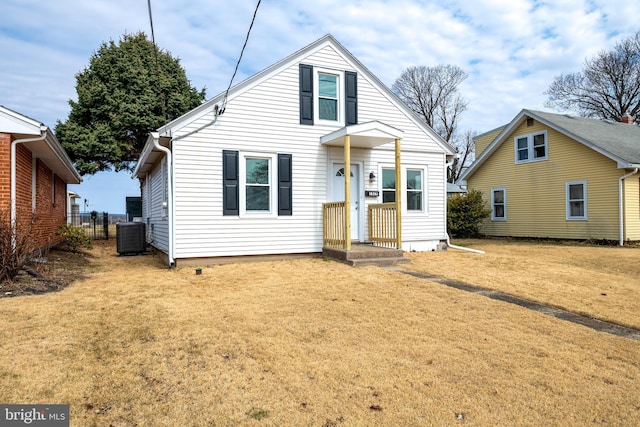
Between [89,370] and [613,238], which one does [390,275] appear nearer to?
[89,370]

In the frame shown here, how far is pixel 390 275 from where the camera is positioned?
23.5 ft

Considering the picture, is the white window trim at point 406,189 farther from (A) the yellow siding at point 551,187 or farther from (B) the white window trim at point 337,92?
(A) the yellow siding at point 551,187

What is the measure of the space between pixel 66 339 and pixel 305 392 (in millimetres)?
2485

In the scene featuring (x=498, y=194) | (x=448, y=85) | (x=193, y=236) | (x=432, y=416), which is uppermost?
(x=448, y=85)

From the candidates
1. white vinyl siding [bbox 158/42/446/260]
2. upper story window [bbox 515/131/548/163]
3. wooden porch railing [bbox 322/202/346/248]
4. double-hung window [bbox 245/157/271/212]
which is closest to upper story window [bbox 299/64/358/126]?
white vinyl siding [bbox 158/42/446/260]

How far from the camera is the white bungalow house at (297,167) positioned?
8547mm

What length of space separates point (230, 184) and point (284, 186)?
4.14 feet

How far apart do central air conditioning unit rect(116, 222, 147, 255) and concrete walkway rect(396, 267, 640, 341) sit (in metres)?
8.50

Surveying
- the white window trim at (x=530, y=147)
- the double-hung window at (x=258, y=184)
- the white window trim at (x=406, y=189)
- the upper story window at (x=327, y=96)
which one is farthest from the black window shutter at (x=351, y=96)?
the white window trim at (x=530, y=147)

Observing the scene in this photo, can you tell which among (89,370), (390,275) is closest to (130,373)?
(89,370)

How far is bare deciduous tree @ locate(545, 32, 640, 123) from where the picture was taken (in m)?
26.9

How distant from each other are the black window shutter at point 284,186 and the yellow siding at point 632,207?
1199cm

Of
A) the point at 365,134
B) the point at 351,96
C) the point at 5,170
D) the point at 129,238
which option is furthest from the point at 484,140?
the point at 5,170

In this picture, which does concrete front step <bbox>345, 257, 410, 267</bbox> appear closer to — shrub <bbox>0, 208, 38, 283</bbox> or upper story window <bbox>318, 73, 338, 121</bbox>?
upper story window <bbox>318, 73, 338, 121</bbox>
